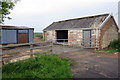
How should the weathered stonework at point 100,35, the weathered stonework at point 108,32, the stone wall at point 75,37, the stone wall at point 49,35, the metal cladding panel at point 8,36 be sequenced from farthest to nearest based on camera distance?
the stone wall at point 49,35 < the stone wall at point 75,37 < the metal cladding panel at point 8,36 < the weathered stonework at point 108,32 < the weathered stonework at point 100,35

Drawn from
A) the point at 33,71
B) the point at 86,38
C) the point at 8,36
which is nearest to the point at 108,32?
the point at 86,38

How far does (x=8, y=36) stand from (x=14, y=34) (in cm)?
97

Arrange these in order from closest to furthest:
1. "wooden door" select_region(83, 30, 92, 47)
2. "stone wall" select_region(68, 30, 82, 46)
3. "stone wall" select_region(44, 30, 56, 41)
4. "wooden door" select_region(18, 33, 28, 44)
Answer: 1. "wooden door" select_region(83, 30, 92, 47)
2. "stone wall" select_region(68, 30, 82, 46)
3. "wooden door" select_region(18, 33, 28, 44)
4. "stone wall" select_region(44, 30, 56, 41)

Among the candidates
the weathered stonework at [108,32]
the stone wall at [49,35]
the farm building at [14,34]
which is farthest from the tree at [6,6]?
the weathered stonework at [108,32]

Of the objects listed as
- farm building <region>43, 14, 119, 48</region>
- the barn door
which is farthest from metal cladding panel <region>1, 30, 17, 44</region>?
the barn door

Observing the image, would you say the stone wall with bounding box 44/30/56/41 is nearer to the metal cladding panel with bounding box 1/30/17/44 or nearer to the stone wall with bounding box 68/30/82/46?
the stone wall with bounding box 68/30/82/46

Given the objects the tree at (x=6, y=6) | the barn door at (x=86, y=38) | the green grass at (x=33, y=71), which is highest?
the tree at (x=6, y=6)

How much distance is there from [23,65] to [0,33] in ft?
38.4

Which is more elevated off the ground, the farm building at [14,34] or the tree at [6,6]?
the tree at [6,6]

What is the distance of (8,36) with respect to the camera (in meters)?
16.0

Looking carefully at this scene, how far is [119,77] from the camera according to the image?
4.63m

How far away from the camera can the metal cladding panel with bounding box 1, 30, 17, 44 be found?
15.5 meters

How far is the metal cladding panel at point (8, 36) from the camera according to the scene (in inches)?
610

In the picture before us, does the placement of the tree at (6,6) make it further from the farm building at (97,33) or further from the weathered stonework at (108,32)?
the weathered stonework at (108,32)
